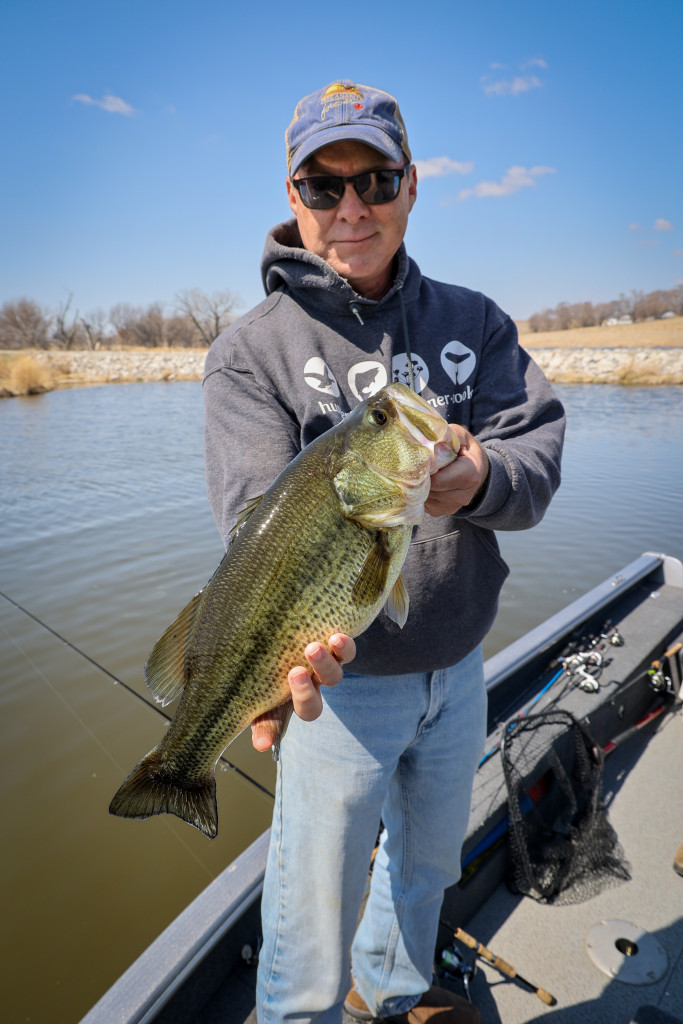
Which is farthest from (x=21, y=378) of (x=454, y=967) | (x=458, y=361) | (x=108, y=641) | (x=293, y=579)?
(x=293, y=579)

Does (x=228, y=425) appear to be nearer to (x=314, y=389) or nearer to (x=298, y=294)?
(x=314, y=389)

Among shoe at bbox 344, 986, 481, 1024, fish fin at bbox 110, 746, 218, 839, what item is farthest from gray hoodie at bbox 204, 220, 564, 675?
shoe at bbox 344, 986, 481, 1024

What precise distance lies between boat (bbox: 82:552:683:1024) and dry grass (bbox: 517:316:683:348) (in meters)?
53.3

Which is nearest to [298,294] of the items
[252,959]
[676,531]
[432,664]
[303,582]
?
[303,582]

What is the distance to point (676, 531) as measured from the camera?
33.8 feet

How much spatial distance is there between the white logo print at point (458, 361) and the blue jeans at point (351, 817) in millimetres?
1073

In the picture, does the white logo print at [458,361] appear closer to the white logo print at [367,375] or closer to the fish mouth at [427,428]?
the white logo print at [367,375]

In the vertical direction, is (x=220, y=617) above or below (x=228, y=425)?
below

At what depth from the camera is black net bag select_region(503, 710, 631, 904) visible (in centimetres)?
311

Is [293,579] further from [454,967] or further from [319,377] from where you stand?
[454,967]

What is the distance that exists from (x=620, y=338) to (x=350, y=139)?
6294 cm

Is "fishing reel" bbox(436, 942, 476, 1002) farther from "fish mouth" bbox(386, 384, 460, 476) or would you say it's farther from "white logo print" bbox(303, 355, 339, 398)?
"white logo print" bbox(303, 355, 339, 398)

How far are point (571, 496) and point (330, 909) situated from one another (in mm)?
11814

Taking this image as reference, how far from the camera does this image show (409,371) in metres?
2.12
